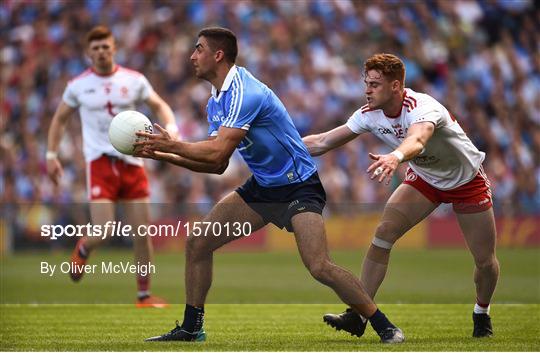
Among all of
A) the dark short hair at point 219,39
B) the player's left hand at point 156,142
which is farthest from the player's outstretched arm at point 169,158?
the dark short hair at point 219,39

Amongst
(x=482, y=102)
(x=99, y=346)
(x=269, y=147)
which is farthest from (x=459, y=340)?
(x=482, y=102)

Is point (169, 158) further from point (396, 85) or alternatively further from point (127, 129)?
point (396, 85)

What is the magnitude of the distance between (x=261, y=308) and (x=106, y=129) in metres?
2.76

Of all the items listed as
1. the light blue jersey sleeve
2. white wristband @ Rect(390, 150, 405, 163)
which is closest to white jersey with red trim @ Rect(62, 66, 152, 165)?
the light blue jersey sleeve

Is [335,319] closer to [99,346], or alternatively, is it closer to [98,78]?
[99,346]

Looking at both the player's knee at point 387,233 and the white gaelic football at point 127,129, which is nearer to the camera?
the white gaelic football at point 127,129

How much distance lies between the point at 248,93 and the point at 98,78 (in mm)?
4674

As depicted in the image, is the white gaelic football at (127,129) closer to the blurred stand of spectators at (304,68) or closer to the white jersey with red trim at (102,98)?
the white jersey with red trim at (102,98)

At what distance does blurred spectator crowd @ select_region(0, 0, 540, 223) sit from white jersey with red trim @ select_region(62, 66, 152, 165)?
9.99 metres

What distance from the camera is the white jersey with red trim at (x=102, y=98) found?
40.4 ft

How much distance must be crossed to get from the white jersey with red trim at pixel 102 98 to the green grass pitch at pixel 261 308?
192 cm

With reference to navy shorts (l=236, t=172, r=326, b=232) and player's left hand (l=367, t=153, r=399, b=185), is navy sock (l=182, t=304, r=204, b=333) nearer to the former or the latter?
navy shorts (l=236, t=172, r=326, b=232)

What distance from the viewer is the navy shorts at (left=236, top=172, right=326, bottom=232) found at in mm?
8250

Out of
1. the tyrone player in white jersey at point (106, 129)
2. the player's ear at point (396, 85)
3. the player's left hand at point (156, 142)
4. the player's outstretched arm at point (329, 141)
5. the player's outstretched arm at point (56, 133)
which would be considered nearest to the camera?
the player's left hand at point (156, 142)
